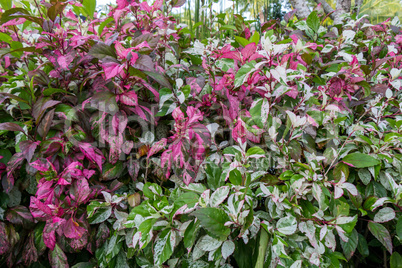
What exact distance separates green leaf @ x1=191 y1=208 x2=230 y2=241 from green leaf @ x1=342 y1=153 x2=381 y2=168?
0.53 m

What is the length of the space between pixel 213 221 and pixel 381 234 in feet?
2.24

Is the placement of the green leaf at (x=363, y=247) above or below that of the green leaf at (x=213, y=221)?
below

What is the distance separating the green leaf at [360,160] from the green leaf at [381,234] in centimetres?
25

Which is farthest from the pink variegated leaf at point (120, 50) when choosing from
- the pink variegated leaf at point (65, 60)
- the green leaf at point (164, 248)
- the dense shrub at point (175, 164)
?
the green leaf at point (164, 248)

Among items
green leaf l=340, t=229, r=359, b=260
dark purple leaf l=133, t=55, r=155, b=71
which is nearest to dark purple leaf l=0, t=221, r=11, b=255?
dark purple leaf l=133, t=55, r=155, b=71

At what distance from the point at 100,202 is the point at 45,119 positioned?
1.22ft

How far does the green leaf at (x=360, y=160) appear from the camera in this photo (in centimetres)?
98

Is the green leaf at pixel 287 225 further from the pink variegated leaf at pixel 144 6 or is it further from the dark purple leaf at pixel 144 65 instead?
the pink variegated leaf at pixel 144 6

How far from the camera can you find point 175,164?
3.32ft

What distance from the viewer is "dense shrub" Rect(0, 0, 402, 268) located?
36.3 inches

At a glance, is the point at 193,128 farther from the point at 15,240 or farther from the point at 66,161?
the point at 15,240

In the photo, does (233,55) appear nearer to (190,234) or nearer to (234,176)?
(234,176)

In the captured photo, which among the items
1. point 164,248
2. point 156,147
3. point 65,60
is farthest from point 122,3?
point 164,248

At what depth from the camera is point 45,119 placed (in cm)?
100
